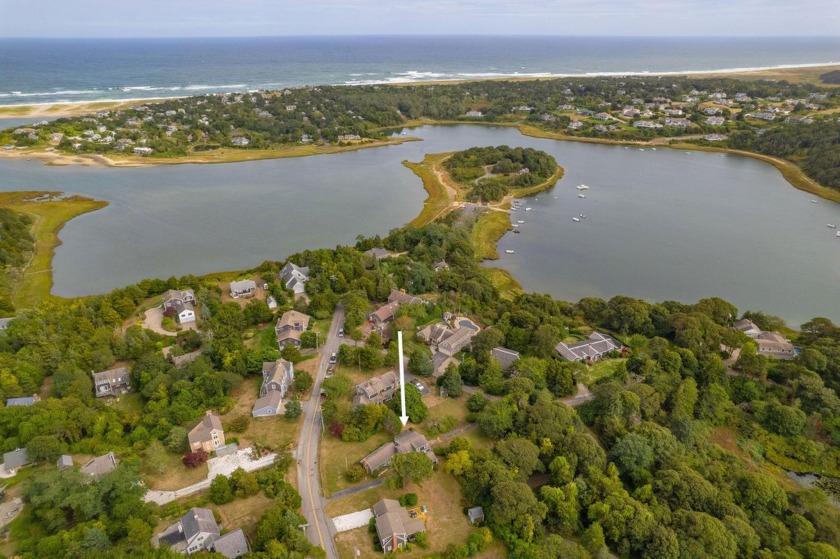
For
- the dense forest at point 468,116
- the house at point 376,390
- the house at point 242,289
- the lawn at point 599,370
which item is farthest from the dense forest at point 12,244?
the lawn at point 599,370

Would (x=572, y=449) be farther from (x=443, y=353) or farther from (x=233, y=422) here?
(x=233, y=422)

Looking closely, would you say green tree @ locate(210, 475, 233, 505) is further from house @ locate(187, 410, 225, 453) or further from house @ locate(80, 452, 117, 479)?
house @ locate(80, 452, 117, 479)

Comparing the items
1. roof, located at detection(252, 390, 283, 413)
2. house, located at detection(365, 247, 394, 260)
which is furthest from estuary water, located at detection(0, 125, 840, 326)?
roof, located at detection(252, 390, 283, 413)

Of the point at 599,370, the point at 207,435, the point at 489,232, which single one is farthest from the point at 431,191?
the point at 207,435

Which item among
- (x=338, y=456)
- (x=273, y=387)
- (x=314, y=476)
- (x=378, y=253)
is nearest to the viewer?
(x=314, y=476)

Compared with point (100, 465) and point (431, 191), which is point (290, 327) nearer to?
point (100, 465)
